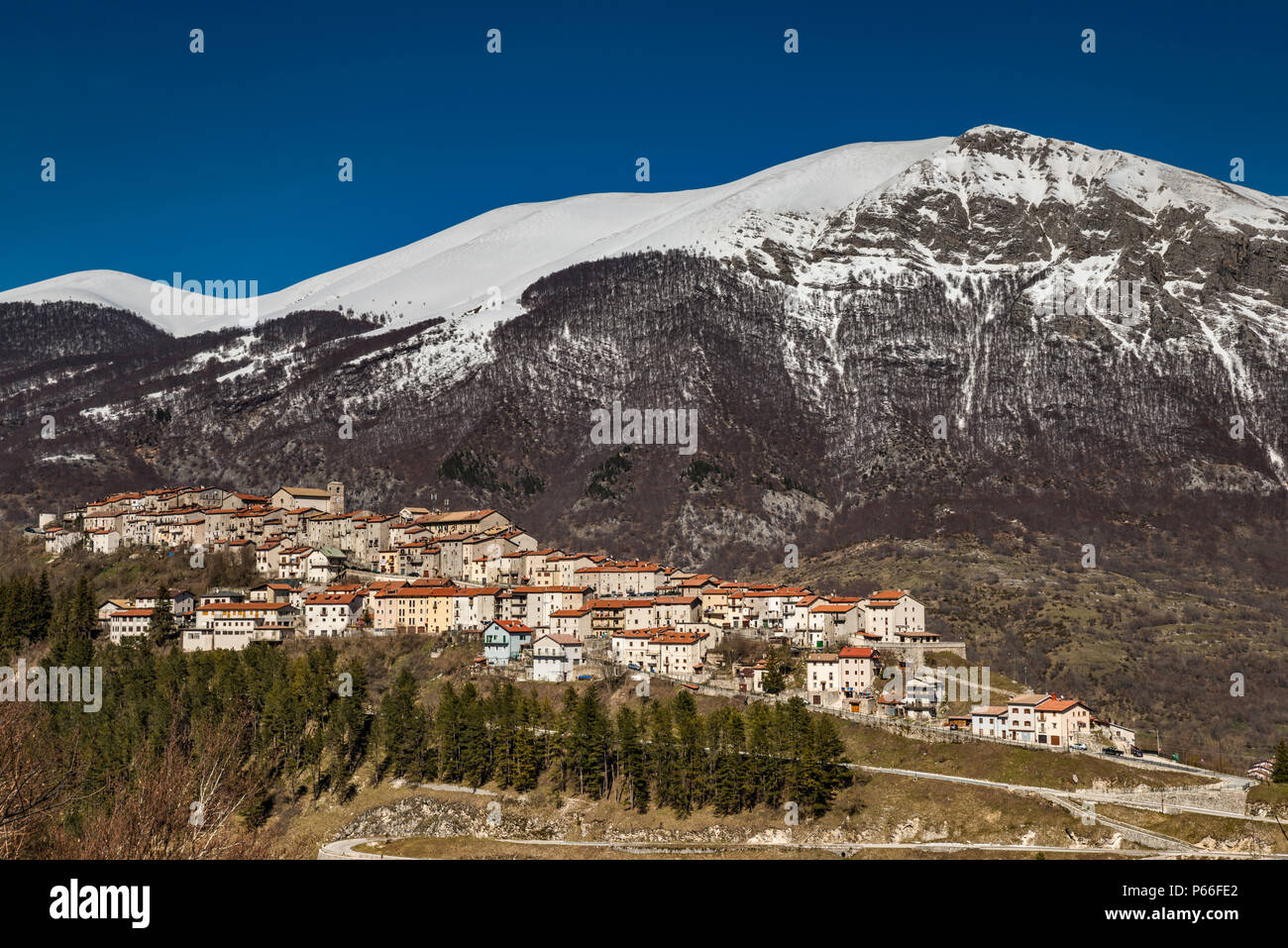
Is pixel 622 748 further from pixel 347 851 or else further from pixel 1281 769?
pixel 1281 769

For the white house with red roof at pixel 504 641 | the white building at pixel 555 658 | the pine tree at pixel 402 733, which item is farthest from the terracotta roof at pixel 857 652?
the pine tree at pixel 402 733

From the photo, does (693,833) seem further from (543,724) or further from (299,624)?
(299,624)

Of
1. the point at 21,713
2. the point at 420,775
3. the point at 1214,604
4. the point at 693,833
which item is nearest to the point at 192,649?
the point at 420,775

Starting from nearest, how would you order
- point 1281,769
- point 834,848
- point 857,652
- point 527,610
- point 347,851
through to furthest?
1. point 834,848
2. point 347,851
3. point 1281,769
4. point 857,652
5. point 527,610

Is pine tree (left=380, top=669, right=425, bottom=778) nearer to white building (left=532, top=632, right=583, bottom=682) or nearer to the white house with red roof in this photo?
white building (left=532, top=632, right=583, bottom=682)

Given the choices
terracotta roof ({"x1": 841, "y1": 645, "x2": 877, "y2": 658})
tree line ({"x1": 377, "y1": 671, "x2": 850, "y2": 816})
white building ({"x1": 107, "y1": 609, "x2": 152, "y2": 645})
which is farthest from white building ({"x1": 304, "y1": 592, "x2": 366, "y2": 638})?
terracotta roof ({"x1": 841, "y1": 645, "x2": 877, "y2": 658})

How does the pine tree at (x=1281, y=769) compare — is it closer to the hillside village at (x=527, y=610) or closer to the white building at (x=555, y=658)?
the hillside village at (x=527, y=610)

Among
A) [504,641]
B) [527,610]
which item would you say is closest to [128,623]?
[527,610]
